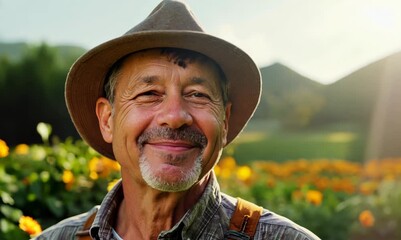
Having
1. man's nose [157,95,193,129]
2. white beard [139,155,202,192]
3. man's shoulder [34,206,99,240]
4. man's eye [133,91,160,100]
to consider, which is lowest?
man's shoulder [34,206,99,240]

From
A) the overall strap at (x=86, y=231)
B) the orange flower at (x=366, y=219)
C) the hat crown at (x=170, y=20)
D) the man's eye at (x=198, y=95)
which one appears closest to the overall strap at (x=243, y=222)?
the man's eye at (x=198, y=95)

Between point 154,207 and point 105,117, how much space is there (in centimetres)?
42

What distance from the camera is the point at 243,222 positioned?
2.45 metres

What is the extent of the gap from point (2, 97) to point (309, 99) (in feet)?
19.5

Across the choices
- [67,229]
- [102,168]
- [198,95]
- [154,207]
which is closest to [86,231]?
[67,229]

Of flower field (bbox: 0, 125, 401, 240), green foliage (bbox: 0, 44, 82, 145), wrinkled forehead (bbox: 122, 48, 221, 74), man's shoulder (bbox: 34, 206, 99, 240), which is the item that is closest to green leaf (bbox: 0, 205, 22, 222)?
flower field (bbox: 0, 125, 401, 240)

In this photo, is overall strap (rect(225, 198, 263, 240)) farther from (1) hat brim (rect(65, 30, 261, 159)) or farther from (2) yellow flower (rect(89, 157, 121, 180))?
(2) yellow flower (rect(89, 157, 121, 180))

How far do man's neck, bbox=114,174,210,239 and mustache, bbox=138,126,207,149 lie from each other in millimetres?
201

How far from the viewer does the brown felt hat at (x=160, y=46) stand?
2410mm

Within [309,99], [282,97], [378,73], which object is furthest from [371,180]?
[378,73]

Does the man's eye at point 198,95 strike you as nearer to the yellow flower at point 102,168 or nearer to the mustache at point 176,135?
the mustache at point 176,135

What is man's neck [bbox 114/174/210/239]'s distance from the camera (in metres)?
2.48

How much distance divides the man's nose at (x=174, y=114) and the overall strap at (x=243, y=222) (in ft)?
1.25

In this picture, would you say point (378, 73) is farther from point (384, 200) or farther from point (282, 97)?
point (384, 200)
